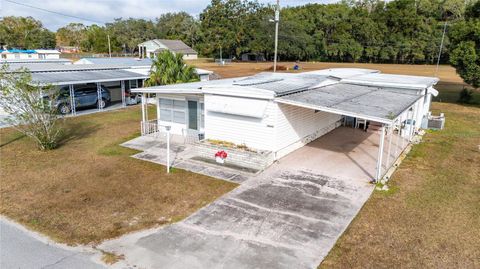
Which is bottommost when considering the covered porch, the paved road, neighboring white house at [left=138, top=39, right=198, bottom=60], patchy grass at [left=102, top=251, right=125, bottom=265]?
the paved road

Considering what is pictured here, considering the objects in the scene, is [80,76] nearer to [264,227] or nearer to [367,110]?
[367,110]

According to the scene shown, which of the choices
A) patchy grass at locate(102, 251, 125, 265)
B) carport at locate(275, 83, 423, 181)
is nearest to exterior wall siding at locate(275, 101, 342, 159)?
carport at locate(275, 83, 423, 181)

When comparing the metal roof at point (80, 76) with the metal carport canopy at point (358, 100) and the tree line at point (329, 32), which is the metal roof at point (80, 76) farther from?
the tree line at point (329, 32)

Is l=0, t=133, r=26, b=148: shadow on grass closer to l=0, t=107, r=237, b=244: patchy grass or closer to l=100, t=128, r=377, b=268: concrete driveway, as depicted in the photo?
l=0, t=107, r=237, b=244: patchy grass

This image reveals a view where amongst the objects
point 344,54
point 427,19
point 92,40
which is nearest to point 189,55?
point 92,40

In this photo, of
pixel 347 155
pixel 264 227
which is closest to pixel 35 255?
pixel 264 227

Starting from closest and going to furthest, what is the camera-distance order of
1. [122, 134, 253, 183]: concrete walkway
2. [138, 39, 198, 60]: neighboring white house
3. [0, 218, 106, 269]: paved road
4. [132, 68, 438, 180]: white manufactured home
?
[0, 218, 106, 269]: paved road
[122, 134, 253, 183]: concrete walkway
[132, 68, 438, 180]: white manufactured home
[138, 39, 198, 60]: neighboring white house

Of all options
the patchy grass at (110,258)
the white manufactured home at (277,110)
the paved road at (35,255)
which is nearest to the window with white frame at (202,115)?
the white manufactured home at (277,110)
